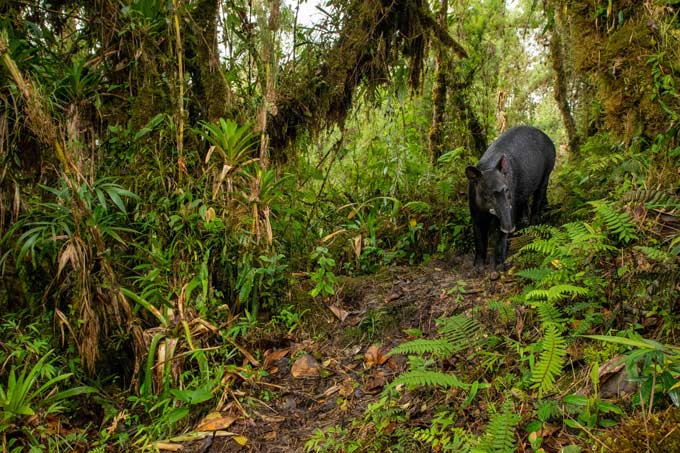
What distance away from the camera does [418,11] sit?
4637mm

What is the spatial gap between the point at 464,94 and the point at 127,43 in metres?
4.96

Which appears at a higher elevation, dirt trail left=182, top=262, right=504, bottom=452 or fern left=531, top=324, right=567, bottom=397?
fern left=531, top=324, right=567, bottom=397

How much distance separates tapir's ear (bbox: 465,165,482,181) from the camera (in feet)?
13.9

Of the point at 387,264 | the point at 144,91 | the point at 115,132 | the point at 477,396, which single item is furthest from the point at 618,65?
the point at 115,132

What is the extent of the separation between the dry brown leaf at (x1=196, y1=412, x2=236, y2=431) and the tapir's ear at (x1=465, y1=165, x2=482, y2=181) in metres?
2.89

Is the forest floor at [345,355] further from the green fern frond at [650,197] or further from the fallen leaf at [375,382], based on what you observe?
the green fern frond at [650,197]

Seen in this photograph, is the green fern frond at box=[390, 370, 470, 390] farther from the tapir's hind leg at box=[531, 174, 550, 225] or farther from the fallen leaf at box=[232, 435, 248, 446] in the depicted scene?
the tapir's hind leg at box=[531, 174, 550, 225]

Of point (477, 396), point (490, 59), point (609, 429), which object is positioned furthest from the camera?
point (490, 59)

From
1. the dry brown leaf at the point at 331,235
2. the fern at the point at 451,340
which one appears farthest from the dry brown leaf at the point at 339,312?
the fern at the point at 451,340

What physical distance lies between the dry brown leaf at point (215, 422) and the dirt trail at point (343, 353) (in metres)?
0.05

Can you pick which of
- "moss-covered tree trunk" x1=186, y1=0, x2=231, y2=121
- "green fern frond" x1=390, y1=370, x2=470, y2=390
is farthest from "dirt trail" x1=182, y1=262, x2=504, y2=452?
"moss-covered tree trunk" x1=186, y1=0, x2=231, y2=121

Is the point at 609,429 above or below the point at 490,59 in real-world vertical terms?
below

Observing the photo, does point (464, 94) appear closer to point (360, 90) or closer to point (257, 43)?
point (360, 90)

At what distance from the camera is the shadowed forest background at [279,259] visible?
2.46 meters
